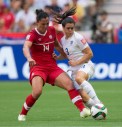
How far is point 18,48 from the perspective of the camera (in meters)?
21.1

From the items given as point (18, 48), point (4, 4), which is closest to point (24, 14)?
point (4, 4)

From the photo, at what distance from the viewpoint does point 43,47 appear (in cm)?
1150

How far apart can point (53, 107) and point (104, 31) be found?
9658mm

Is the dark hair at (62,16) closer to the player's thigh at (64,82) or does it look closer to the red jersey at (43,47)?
the red jersey at (43,47)

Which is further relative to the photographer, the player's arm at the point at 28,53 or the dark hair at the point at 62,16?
the dark hair at the point at 62,16

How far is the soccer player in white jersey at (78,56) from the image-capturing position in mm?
11367

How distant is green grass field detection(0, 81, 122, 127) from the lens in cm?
1076

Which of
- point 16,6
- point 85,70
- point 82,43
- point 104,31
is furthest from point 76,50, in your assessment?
point 16,6

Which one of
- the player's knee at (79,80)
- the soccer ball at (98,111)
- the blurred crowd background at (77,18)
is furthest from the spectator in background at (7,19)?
the soccer ball at (98,111)

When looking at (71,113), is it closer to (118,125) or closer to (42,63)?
(42,63)

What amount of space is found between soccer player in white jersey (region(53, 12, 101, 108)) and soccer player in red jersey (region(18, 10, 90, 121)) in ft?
0.73

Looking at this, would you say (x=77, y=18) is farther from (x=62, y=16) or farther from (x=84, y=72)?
(x=84, y=72)

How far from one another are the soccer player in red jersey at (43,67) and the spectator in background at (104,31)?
11.5 metres

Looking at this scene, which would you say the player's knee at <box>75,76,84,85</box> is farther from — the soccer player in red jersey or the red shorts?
the red shorts
